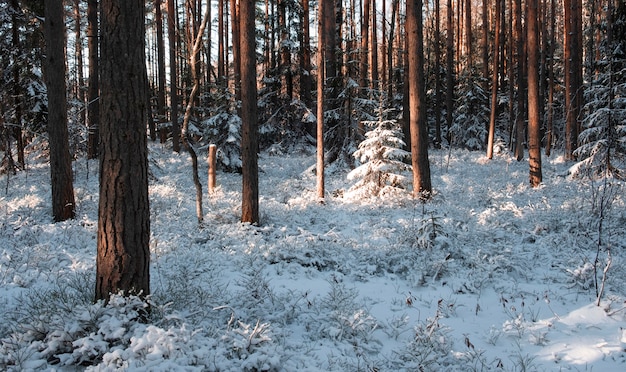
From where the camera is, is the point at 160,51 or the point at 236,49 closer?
the point at 236,49

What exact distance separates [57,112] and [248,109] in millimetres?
4777

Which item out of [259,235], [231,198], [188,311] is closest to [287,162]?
[231,198]

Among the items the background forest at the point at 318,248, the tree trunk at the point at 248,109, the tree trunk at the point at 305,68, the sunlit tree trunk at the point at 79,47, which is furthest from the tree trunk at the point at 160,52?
the tree trunk at the point at 248,109

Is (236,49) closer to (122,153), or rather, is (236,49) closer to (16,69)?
(16,69)

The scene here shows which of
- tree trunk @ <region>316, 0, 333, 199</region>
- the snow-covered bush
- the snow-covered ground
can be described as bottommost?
the snow-covered ground

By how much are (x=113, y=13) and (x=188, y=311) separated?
3441 millimetres

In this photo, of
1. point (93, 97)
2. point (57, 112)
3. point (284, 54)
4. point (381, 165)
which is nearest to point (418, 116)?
point (381, 165)

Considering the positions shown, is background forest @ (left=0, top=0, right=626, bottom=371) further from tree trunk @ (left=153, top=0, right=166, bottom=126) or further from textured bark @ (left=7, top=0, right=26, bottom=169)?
tree trunk @ (left=153, top=0, right=166, bottom=126)

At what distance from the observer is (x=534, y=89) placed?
1286cm

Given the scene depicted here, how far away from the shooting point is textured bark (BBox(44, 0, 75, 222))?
30.3 ft

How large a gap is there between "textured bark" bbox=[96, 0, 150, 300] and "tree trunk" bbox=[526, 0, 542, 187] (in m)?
12.3

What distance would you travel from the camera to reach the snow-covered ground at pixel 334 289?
3777 mm

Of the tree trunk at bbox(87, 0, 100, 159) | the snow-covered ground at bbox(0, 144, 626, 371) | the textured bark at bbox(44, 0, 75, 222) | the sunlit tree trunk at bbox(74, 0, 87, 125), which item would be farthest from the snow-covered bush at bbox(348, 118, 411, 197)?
the tree trunk at bbox(87, 0, 100, 159)

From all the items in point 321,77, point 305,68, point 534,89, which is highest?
point 305,68
